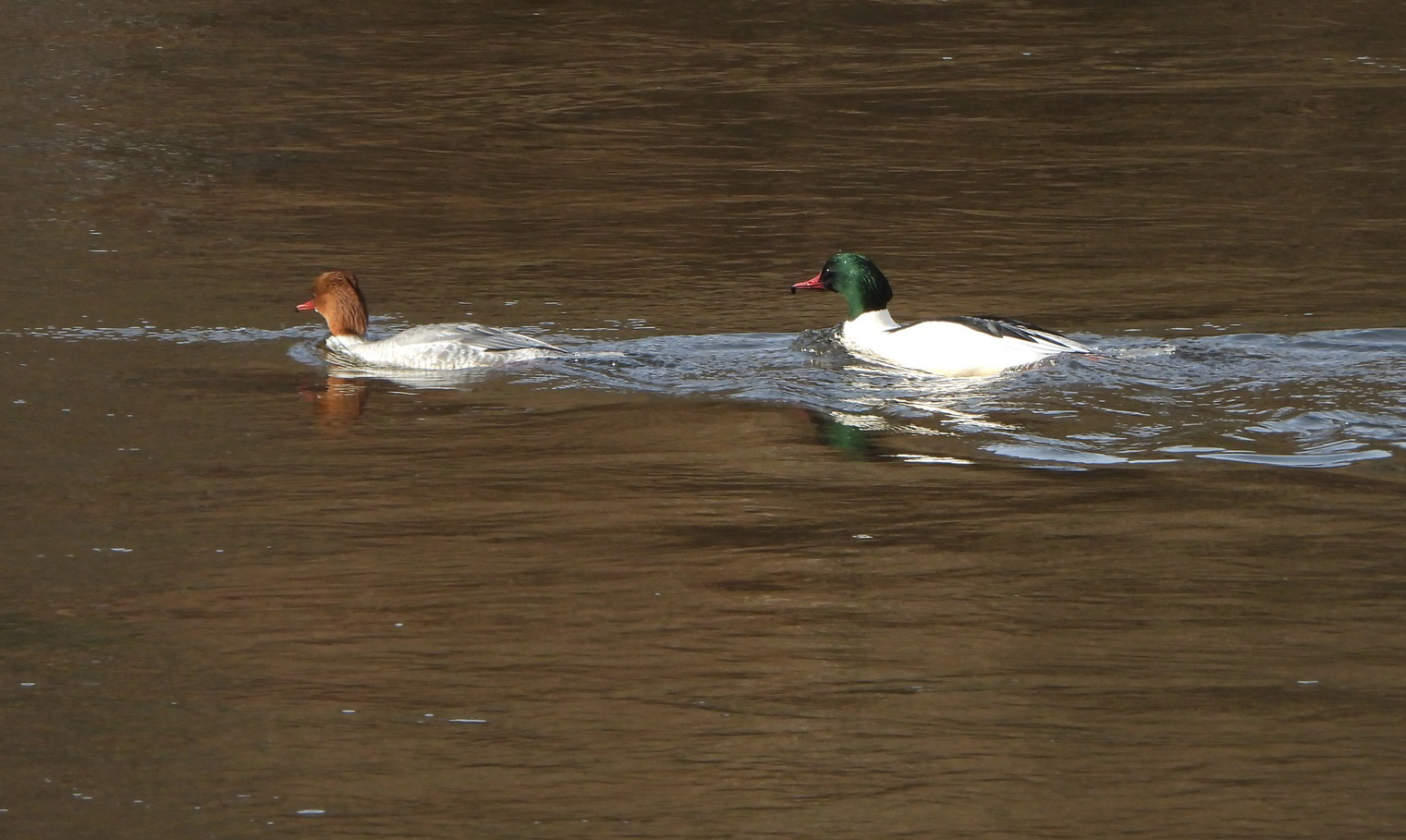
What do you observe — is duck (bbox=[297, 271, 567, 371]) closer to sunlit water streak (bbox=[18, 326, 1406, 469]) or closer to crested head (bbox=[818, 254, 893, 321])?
sunlit water streak (bbox=[18, 326, 1406, 469])

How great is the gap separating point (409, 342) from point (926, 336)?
8.63 ft

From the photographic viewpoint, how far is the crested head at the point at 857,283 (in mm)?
10461

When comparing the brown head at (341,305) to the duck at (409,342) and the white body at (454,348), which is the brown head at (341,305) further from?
the white body at (454,348)

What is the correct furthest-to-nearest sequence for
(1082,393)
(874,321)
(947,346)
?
(874,321)
(947,346)
(1082,393)

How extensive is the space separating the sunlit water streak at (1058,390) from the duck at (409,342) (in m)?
0.07

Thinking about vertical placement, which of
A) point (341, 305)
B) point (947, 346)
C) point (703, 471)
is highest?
point (341, 305)

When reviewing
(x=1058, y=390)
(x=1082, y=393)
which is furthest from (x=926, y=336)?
(x=1082, y=393)

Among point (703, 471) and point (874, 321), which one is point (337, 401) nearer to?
point (703, 471)

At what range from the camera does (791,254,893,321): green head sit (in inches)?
412

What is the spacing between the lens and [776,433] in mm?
8477

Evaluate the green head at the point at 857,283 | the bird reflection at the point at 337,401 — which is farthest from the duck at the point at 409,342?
the green head at the point at 857,283

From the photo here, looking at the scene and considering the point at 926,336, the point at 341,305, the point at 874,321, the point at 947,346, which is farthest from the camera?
the point at 874,321

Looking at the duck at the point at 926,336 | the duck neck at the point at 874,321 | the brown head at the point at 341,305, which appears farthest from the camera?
the duck neck at the point at 874,321

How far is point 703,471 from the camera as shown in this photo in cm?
775
